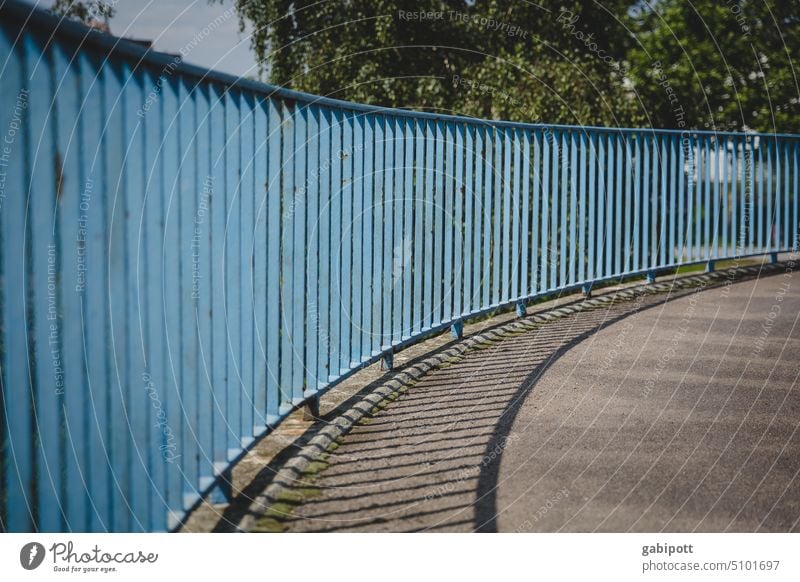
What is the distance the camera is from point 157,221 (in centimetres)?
363

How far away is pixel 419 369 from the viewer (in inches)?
291

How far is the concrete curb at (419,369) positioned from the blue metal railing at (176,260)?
224 millimetres

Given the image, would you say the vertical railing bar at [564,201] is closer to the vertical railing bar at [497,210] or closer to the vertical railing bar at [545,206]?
the vertical railing bar at [545,206]

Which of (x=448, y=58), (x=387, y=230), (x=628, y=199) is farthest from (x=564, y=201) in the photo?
(x=448, y=58)

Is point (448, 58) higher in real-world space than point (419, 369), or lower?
higher

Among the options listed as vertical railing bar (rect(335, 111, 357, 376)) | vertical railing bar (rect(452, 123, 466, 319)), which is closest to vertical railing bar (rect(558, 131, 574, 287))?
vertical railing bar (rect(452, 123, 466, 319))

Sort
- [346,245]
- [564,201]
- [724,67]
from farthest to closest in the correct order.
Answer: [724,67] → [564,201] → [346,245]

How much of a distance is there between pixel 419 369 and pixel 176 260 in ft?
12.3

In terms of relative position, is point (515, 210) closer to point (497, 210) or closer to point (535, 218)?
point (497, 210)

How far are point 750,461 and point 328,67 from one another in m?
14.4

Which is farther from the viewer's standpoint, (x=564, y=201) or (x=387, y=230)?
(x=564, y=201)

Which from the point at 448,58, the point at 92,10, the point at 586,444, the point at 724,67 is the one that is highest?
the point at 724,67

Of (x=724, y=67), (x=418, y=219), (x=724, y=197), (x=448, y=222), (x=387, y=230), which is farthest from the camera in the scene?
(x=724, y=67)

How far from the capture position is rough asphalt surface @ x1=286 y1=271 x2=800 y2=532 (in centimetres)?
425
